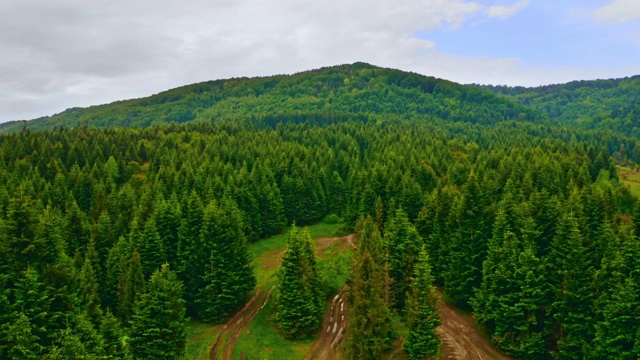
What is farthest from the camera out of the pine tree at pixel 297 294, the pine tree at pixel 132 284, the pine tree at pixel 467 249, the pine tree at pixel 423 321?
the pine tree at pixel 467 249

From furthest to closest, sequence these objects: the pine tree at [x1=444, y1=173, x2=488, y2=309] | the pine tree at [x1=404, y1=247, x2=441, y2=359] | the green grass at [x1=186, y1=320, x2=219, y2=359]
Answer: the pine tree at [x1=444, y1=173, x2=488, y2=309], the green grass at [x1=186, y1=320, x2=219, y2=359], the pine tree at [x1=404, y1=247, x2=441, y2=359]

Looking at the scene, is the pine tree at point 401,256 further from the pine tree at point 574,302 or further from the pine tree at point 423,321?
the pine tree at point 574,302

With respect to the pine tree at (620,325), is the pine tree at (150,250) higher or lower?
higher

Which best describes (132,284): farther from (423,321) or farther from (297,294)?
(423,321)

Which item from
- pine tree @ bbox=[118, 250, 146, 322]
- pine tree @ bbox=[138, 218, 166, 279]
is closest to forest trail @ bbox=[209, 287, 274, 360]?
pine tree @ bbox=[118, 250, 146, 322]

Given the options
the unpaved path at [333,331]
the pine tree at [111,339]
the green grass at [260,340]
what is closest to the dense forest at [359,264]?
the pine tree at [111,339]

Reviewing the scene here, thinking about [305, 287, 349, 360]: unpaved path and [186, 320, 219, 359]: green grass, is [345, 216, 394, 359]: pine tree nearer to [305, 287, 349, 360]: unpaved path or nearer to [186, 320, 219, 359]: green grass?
[305, 287, 349, 360]: unpaved path
